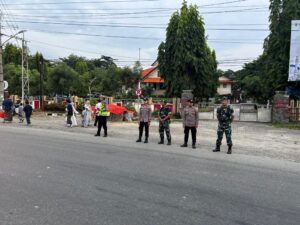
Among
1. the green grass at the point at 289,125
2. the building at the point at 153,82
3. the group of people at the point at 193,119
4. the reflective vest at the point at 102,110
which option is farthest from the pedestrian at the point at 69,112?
the building at the point at 153,82

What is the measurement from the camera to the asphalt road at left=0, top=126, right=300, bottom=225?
455cm

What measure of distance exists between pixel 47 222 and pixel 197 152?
671cm

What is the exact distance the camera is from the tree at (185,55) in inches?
1363

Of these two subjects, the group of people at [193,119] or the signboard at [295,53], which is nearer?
the group of people at [193,119]

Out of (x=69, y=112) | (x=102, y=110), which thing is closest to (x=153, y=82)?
(x=69, y=112)

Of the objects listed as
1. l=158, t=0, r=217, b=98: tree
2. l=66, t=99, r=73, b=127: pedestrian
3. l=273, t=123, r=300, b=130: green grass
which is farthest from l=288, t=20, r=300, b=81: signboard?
l=158, t=0, r=217, b=98: tree

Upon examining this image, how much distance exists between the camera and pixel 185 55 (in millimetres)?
34469

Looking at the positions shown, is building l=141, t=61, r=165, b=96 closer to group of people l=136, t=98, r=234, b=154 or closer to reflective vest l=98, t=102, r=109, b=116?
reflective vest l=98, t=102, r=109, b=116

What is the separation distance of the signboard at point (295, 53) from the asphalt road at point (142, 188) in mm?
12882

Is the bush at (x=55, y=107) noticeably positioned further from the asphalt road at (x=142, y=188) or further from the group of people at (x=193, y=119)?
the asphalt road at (x=142, y=188)

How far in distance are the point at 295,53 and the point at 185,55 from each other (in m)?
15.4

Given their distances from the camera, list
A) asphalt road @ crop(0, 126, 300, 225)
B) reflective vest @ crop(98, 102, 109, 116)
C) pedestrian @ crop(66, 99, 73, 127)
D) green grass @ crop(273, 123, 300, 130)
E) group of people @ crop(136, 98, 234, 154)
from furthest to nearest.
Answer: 1. green grass @ crop(273, 123, 300, 130)
2. pedestrian @ crop(66, 99, 73, 127)
3. reflective vest @ crop(98, 102, 109, 116)
4. group of people @ crop(136, 98, 234, 154)
5. asphalt road @ crop(0, 126, 300, 225)

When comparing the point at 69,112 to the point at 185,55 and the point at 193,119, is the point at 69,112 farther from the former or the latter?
the point at 185,55

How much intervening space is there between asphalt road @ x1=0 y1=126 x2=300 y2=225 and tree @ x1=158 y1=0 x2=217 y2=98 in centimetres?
2586
